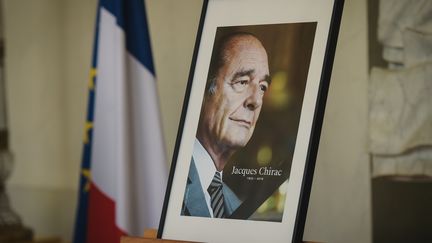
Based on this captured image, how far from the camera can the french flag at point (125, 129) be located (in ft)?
13.1

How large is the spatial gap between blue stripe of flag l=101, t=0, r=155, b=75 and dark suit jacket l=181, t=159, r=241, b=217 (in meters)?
1.73

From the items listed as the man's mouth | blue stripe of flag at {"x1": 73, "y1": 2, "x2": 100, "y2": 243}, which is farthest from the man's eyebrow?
blue stripe of flag at {"x1": 73, "y1": 2, "x2": 100, "y2": 243}

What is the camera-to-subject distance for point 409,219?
10.9ft

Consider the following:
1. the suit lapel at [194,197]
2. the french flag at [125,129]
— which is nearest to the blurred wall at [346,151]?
the french flag at [125,129]

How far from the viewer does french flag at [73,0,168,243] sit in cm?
399

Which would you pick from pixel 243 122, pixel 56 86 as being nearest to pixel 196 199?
pixel 243 122

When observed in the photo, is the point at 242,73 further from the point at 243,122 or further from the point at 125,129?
the point at 125,129

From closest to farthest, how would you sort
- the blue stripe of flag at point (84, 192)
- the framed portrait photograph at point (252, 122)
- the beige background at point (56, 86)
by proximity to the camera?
1. the framed portrait photograph at point (252, 122)
2. the blue stripe of flag at point (84, 192)
3. the beige background at point (56, 86)

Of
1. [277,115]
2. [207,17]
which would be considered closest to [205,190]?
[277,115]

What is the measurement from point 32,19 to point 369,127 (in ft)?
9.57

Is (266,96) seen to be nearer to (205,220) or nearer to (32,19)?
(205,220)

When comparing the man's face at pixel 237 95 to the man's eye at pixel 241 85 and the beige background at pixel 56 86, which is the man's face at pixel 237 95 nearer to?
the man's eye at pixel 241 85

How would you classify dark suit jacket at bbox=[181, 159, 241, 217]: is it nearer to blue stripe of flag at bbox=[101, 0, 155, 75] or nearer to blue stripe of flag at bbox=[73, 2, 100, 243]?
blue stripe of flag at bbox=[101, 0, 155, 75]

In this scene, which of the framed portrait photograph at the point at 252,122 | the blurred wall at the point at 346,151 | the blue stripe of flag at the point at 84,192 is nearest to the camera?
the framed portrait photograph at the point at 252,122
